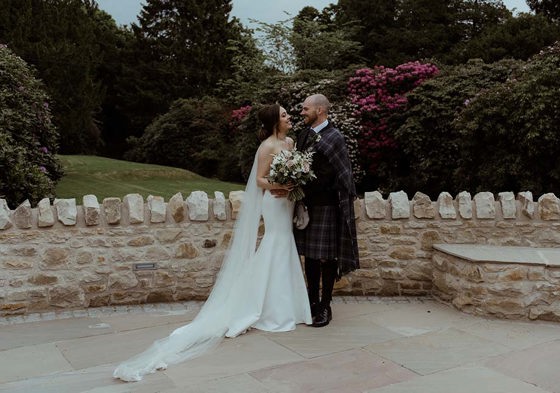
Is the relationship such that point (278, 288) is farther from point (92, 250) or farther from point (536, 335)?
point (536, 335)

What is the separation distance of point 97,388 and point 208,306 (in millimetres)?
1399

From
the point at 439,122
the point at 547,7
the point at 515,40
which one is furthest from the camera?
the point at 547,7

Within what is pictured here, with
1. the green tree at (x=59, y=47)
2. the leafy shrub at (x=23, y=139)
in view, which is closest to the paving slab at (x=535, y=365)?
the leafy shrub at (x=23, y=139)

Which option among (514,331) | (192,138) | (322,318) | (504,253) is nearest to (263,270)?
(322,318)

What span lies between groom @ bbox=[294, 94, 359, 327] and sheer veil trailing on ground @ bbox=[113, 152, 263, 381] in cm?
48

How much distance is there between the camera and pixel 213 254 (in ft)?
18.1

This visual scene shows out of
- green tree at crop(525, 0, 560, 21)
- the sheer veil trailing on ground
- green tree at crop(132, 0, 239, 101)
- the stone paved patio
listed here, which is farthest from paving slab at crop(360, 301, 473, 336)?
green tree at crop(132, 0, 239, 101)

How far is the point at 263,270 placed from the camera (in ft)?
15.7

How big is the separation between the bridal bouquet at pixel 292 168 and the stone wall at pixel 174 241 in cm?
93

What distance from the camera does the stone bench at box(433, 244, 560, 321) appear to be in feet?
15.9

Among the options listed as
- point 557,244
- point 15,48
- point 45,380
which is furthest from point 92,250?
point 15,48

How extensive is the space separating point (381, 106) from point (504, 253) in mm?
8295

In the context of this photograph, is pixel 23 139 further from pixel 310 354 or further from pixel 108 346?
pixel 310 354

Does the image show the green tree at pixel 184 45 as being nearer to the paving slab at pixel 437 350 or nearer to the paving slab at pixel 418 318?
the paving slab at pixel 418 318
